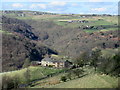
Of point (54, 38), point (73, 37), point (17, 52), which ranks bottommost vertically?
point (17, 52)

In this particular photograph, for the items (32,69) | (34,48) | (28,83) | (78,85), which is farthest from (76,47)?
(78,85)

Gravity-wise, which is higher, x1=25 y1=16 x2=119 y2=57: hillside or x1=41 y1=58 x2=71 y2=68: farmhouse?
x1=25 y1=16 x2=119 y2=57: hillside

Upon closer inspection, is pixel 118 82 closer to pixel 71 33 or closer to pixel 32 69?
pixel 32 69

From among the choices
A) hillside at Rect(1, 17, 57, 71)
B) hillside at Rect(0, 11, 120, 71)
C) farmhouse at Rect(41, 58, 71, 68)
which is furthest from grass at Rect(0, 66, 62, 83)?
hillside at Rect(0, 11, 120, 71)

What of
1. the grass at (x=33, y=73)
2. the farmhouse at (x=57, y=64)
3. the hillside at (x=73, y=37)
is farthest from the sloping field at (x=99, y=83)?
the hillside at (x=73, y=37)

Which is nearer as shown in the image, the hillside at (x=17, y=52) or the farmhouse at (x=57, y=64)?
the farmhouse at (x=57, y=64)

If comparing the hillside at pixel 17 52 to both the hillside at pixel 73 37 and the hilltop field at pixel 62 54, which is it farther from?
the hillside at pixel 73 37

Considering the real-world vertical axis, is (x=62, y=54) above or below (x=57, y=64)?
below

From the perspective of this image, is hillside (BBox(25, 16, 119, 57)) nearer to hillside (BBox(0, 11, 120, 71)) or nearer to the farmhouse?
hillside (BBox(0, 11, 120, 71))

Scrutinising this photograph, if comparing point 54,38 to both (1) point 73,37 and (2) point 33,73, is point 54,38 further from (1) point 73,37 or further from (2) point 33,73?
(2) point 33,73

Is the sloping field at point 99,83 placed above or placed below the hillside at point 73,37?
below

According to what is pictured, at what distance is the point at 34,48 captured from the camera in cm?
10512

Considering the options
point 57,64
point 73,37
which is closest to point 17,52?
point 57,64

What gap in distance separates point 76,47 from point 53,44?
2485cm
